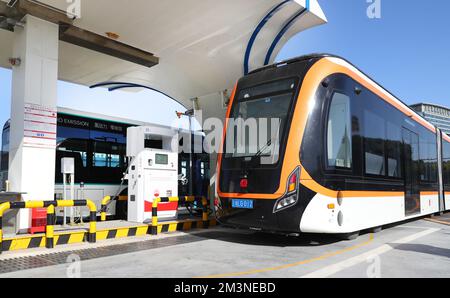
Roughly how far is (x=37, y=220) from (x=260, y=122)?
4.77 metres

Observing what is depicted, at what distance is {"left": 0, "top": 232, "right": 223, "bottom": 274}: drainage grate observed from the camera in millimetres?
5609

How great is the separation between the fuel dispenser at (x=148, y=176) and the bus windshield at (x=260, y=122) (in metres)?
2.55

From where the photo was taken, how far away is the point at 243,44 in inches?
446

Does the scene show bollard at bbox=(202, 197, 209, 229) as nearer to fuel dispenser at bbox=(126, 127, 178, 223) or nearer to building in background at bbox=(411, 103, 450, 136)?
fuel dispenser at bbox=(126, 127, 178, 223)

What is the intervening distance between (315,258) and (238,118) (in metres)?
3.16

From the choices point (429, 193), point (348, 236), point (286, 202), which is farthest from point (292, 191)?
point (429, 193)

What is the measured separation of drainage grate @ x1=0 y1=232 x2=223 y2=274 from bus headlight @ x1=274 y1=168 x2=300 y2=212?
219 centimetres

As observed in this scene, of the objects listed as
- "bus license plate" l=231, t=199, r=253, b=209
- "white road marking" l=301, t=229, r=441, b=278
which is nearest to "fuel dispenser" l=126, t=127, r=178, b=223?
"bus license plate" l=231, t=199, r=253, b=209

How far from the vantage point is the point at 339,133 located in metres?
7.39

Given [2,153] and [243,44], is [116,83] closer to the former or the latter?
[2,153]

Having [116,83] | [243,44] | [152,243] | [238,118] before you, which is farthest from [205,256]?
[116,83]

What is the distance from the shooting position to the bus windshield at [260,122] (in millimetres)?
7086

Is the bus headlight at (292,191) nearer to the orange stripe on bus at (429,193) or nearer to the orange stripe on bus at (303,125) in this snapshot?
the orange stripe on bus at (303,125)
